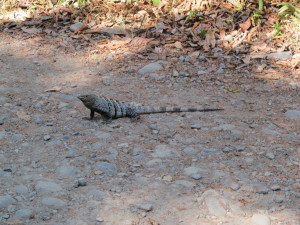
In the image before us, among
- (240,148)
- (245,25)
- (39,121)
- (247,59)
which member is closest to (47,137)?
(39,121)

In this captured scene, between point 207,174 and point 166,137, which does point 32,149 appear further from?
point 207,174

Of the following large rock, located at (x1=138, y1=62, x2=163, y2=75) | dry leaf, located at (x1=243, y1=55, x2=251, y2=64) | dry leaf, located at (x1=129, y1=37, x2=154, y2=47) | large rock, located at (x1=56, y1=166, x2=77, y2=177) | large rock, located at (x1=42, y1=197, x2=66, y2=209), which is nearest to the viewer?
large rock, located at (x1=42, y1=197, x2=66, y2=209)

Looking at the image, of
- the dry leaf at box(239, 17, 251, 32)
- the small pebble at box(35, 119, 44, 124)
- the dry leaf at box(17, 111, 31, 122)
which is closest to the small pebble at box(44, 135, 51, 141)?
the small pebble at box(35, 119, 44, 124)

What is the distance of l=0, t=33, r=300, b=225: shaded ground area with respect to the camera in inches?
149

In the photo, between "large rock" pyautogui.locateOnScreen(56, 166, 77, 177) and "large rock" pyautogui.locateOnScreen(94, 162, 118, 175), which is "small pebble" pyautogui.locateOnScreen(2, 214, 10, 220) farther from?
"large rock" pyautogui.locateOnScreen(94, 162, 118, 175)

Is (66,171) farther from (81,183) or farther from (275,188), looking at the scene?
(275,188)

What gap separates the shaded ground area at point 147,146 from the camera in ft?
12.4

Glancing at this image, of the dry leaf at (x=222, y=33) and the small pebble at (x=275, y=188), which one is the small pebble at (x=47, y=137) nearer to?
the small pebble at (x=275, y=188)

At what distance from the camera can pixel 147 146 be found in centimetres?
485

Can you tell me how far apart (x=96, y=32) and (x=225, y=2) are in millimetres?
2340

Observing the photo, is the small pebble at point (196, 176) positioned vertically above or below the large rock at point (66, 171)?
below

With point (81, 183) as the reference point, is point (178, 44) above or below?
above

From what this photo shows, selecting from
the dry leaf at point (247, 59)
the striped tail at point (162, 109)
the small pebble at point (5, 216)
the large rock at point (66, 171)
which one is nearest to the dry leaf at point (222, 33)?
the dry leaf at point (247, 59)

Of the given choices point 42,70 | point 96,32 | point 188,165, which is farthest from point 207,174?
point 96,32
